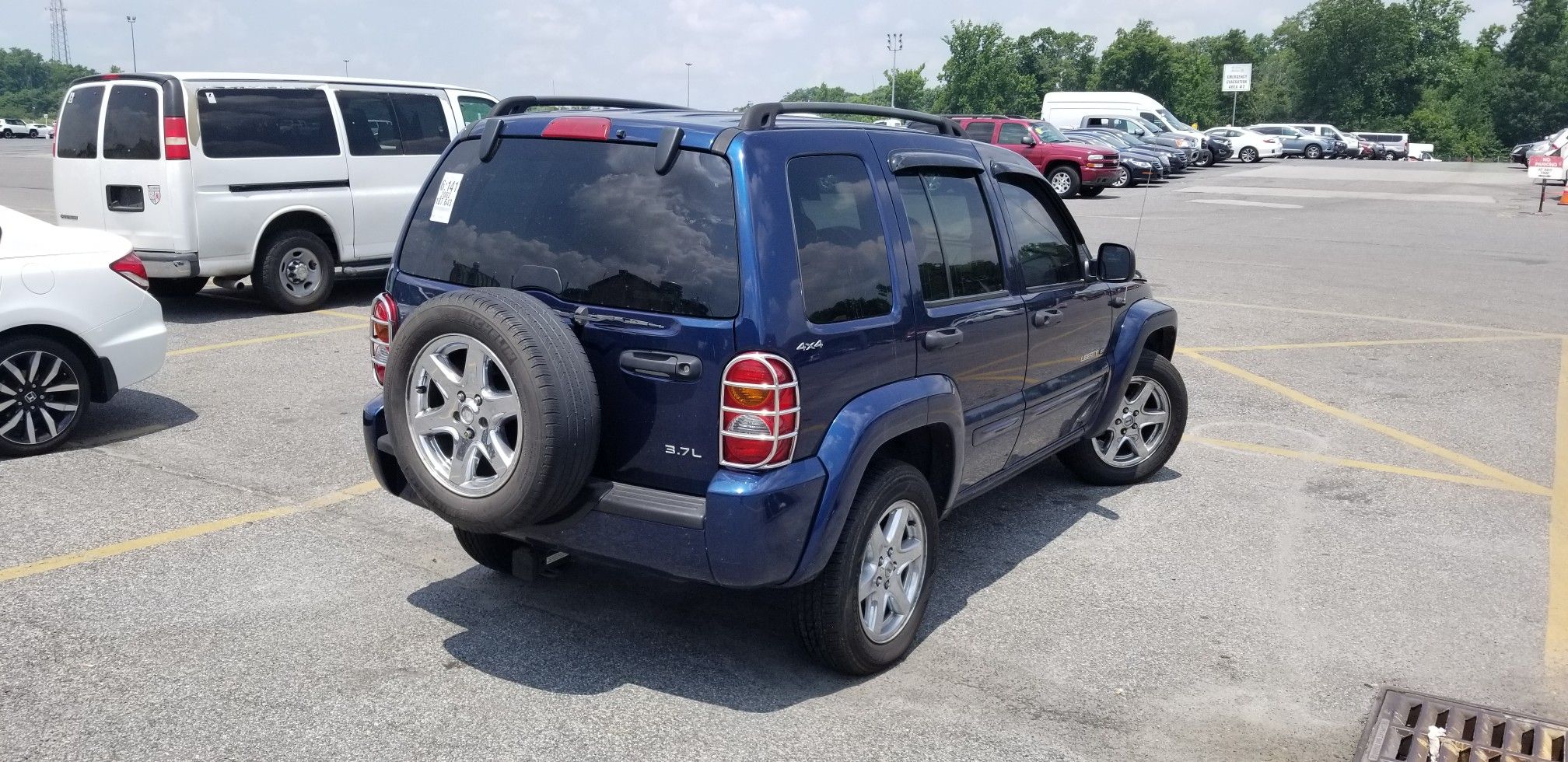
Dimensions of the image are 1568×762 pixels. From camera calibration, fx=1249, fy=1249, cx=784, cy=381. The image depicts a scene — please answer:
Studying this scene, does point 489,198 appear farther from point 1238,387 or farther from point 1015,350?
point 1238,387

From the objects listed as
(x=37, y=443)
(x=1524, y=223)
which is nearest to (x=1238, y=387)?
(x=37, y=443)

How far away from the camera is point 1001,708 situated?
3922 mm

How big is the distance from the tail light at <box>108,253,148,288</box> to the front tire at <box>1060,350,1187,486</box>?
5012 mm

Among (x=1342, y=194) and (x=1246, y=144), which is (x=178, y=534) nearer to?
(x=1342, y=194)

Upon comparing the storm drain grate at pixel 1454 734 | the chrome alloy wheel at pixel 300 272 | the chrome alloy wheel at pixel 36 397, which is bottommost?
the storm drain grate at pixel 1454 734

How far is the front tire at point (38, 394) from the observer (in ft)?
20.4

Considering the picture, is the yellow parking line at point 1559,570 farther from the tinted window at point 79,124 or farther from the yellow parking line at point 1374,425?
the tinted window at point 79,124

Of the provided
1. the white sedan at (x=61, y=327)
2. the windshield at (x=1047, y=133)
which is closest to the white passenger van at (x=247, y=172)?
the white sedan at (x=61, y=327)

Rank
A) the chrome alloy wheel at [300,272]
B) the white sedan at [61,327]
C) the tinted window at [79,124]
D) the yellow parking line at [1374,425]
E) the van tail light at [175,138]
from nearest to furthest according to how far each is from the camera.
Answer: the white sedan at [61,327] < the yellow parking line at [1374,425] < the van tail light at [175,138] < the tinted window at [79,124] < the chrome alloy wheel at [300,272]

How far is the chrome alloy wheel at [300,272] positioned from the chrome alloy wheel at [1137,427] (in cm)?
737

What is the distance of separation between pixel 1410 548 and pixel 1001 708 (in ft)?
8.73

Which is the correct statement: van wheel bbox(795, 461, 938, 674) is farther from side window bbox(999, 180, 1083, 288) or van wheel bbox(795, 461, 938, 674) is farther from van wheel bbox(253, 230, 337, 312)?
van wheel bbox(253, 230, 337, 312)

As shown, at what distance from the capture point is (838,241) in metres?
3.94

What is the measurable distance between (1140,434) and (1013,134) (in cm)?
2350
